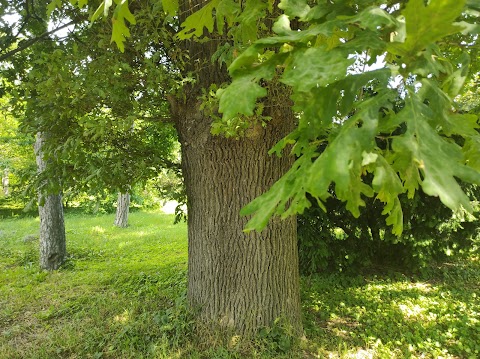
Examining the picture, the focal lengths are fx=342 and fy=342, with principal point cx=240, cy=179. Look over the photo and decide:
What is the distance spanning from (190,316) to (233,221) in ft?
3.91

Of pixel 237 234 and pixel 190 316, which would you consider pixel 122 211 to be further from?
pixel 237 234

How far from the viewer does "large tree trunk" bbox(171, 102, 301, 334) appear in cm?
346

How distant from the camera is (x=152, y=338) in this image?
367 centimetres

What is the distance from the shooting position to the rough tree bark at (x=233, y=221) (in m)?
3.45

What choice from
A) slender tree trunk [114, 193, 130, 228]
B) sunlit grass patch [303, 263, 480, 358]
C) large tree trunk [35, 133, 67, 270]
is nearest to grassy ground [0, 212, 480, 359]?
sunlit grass patch [303, 263, 480, 358]

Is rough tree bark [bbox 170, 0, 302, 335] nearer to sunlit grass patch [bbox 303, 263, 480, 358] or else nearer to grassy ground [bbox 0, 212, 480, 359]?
grassy ground [bbox 0, 212, 480, 359]

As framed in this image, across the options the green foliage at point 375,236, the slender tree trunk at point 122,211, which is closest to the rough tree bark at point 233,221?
the green foliage at point 375,236

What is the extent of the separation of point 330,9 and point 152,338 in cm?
365

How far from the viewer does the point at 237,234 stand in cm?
352

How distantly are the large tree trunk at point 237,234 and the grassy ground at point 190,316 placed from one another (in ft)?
0.85

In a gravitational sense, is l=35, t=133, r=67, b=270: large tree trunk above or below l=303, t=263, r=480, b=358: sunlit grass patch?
above

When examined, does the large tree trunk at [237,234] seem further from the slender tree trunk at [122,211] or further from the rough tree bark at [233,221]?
the slender tree trunk at [122,211]

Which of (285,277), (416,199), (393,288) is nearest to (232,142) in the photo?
(285,277)

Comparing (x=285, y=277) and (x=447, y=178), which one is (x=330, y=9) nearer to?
(x=447, y=178)
